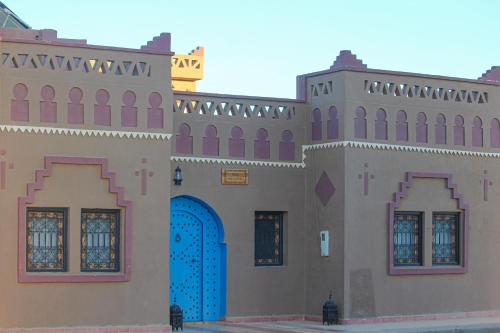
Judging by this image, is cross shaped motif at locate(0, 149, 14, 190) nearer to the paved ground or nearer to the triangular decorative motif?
the paved ground

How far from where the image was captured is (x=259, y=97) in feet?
75.2

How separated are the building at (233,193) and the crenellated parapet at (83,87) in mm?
25

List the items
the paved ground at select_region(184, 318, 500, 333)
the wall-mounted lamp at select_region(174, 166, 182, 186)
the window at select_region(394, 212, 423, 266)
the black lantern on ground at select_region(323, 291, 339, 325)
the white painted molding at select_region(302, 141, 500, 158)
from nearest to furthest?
the paved ground at select_region(184, 318, 500, 333) → the wall-mounted lamp at select_region(174, 166, 182, 186) → the black lantern on ground at select_region(323, 291, 339, 325) → the white painted molding at select_region(302, 141, 500, 158) → the window at select_region(394, 212, 423, 266)

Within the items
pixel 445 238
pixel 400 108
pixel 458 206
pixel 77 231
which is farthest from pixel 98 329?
pixel 458 206

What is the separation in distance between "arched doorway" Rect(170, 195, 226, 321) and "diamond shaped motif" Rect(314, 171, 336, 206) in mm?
2054

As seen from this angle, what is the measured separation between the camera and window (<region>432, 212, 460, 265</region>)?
77.0 ft

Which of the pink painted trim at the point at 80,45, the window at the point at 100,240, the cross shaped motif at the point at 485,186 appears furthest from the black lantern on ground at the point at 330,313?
the pink painted trim at the point at 80,45

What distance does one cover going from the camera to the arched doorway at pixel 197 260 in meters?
22.2

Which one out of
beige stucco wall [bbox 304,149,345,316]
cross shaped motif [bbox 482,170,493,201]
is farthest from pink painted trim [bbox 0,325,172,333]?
cross shaped motif [bbox 482,170,493,201]

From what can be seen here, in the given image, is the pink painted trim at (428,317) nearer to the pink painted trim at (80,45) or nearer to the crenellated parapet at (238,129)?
the crenellated parapet at (238,129)

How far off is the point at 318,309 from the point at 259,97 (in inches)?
170

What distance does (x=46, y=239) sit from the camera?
1961cm

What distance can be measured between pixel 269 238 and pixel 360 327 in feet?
9.31

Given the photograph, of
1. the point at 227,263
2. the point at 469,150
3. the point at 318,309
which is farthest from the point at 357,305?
the point at 469,150
